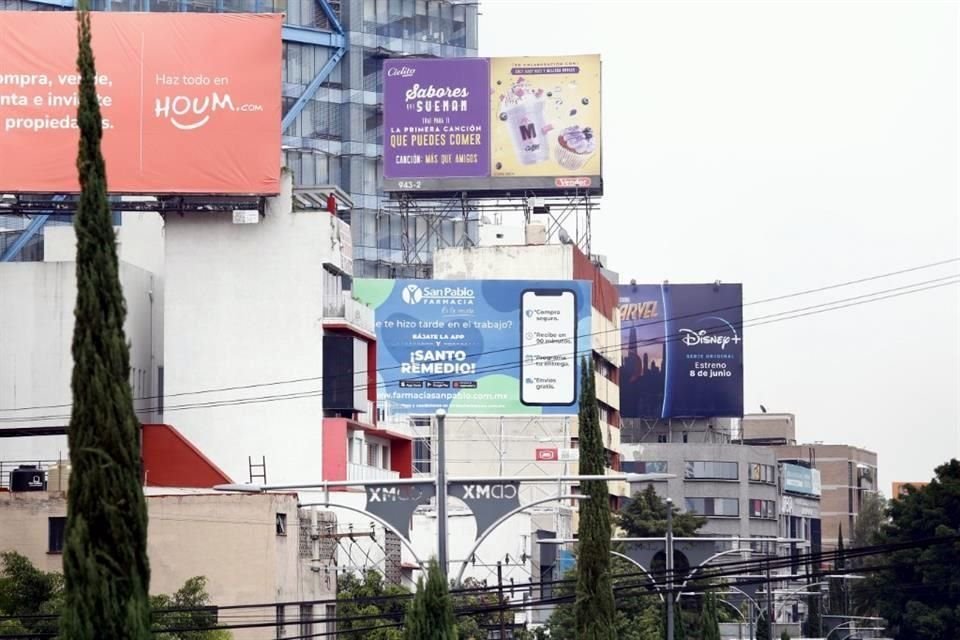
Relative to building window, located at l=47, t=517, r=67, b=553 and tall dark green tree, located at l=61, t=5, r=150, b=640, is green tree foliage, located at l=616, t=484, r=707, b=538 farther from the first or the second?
tall dark green tree, located at l=61, t=5, r=150, b=640

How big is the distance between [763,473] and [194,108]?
91894 mm

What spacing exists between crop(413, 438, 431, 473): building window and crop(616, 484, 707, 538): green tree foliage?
10155 mm

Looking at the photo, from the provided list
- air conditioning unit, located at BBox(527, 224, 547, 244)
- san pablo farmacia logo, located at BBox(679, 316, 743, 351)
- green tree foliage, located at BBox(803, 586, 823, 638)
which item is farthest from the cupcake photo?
green tree foliage, located at BBox(803, 586, 823, 638)

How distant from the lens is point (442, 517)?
34375 millimetres

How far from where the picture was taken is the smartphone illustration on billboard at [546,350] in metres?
96.1

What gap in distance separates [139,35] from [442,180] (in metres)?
27.4

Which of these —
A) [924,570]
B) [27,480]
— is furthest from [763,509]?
[27,480]

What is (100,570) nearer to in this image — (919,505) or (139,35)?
(139,35)

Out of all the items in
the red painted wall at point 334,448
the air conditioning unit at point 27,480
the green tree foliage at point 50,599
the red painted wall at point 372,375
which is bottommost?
the green tree foliage at point 50,599

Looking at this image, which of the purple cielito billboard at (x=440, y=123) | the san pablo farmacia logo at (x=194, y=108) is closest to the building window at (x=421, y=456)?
the purple cielito billboard at (x=440, y=123)

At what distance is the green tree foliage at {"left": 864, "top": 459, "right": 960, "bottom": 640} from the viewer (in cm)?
9056

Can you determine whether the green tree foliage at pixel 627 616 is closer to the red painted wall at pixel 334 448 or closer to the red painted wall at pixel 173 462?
the red painted wall at pixel 334 448

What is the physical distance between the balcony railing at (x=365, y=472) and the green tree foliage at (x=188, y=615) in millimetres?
20801

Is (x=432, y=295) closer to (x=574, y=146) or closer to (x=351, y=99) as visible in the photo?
(x=574, y=146)
